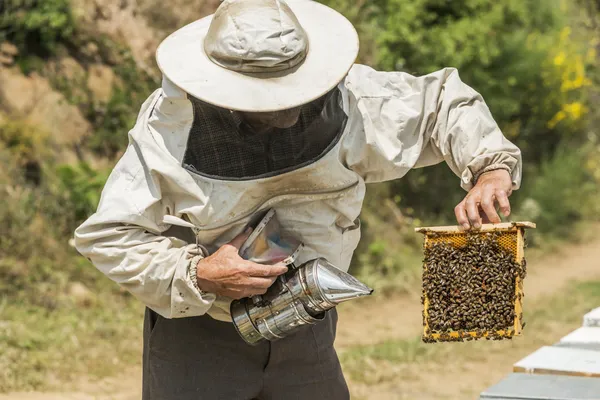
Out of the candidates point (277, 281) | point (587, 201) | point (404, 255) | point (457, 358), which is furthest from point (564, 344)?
point (587, 201)

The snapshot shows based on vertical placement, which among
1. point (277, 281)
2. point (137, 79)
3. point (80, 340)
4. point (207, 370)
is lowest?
point (80, 340)

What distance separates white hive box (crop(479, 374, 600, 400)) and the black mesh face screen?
87 cm

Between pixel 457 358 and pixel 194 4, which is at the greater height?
pixel 194 4

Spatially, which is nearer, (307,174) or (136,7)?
(307,174)

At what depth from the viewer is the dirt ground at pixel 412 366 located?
5566 millimetres

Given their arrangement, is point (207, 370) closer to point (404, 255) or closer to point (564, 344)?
point (564, 344)

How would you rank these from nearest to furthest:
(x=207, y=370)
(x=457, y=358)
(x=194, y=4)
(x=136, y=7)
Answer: (x=207, y=370) → (x=457, y=358) → (x=194, y=4) → (x=136, y=7)

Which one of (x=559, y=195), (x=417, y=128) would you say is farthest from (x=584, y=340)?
(x=559, y=195)

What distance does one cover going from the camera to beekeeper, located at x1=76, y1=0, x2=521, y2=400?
2631mm

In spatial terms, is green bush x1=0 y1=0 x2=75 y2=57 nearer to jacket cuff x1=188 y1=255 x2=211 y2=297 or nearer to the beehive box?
jacket cuff x1=188 y1=255 x2=211 y2=297

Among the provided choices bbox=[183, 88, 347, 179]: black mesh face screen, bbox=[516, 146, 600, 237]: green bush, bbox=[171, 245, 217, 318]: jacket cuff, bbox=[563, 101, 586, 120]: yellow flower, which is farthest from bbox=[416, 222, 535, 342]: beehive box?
bbox=[563, 101, 586, 120]: yellow flower

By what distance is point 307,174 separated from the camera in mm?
2836

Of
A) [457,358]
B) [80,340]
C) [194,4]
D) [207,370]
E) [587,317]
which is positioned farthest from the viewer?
[194,4]

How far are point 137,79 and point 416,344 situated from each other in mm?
3285
